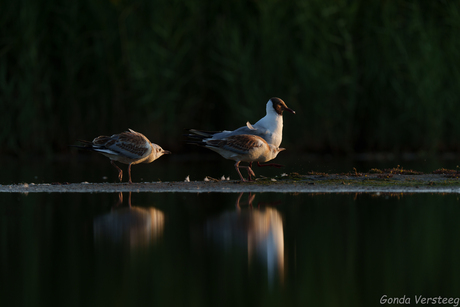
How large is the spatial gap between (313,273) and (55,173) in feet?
33.7

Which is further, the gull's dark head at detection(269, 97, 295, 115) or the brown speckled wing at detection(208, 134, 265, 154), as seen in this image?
the gull's dark head at detection(269, 97, 295, 115)

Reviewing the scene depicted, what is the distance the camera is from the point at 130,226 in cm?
770

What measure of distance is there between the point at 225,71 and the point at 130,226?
1109 centimetres

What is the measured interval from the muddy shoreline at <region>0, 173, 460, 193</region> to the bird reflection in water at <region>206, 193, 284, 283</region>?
2.27 m

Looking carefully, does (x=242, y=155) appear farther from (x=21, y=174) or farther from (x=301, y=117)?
(x=301, y=117)

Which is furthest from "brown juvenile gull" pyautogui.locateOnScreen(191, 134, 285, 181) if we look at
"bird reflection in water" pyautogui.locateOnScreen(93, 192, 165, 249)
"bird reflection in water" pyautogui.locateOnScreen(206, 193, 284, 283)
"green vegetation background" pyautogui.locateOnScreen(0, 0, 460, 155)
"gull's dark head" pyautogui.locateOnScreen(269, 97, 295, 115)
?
"green vegetation background" pyautogui.locateOnScreen(0, 0, 460, 155)

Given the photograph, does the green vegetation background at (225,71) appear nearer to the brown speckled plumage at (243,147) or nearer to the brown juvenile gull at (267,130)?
the brown juvenile gull at (267,130)

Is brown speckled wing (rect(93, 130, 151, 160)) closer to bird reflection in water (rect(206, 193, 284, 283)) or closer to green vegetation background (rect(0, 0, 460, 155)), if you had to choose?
bird reflection in water (rect(206, 193, 284, 283))

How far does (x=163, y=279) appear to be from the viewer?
5.19m

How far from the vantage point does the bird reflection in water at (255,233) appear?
233 inches

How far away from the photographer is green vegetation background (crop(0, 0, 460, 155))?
1800cm

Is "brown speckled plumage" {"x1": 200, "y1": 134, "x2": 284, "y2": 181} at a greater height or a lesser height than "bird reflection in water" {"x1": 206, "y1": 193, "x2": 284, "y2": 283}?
greater

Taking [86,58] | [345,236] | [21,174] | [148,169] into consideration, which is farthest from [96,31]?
[345,236]

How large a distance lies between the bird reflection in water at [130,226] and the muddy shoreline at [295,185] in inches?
92.8
